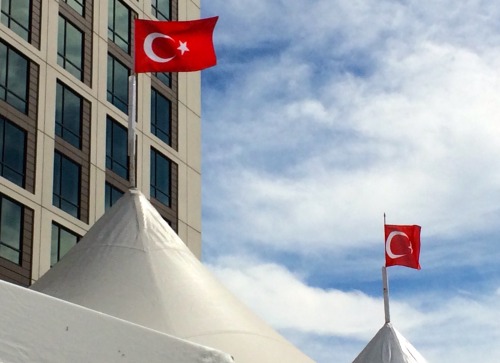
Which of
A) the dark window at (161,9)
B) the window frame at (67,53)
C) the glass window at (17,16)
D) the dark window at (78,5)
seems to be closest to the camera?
the glass window at (17,16)

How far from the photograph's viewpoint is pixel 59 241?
115ft

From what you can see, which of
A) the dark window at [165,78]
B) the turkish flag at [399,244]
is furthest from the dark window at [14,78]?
the turkish flag at [399,244]

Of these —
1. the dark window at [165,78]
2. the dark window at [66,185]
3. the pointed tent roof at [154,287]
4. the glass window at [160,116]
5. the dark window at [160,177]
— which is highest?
the dark window at [165,78]

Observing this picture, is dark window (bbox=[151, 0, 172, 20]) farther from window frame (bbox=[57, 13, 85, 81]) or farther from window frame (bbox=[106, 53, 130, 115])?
window frame (bbox=[57, 13, 85, 81])

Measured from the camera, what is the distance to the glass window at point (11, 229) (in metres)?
32.8

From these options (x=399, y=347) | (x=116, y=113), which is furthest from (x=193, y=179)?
(x=399, y=347)

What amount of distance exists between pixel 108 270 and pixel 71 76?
2358cm

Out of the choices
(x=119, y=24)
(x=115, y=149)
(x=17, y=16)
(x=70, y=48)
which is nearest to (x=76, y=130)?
(x=115, y=149)

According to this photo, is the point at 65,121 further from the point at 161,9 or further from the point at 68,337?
the point at 68,337

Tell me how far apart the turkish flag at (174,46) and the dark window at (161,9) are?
2614 cm

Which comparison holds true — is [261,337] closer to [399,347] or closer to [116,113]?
[399,347]

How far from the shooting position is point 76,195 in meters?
36.4

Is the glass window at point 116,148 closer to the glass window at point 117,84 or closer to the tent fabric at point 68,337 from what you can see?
the glass window at point 117,84

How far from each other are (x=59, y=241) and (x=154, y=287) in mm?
21290
